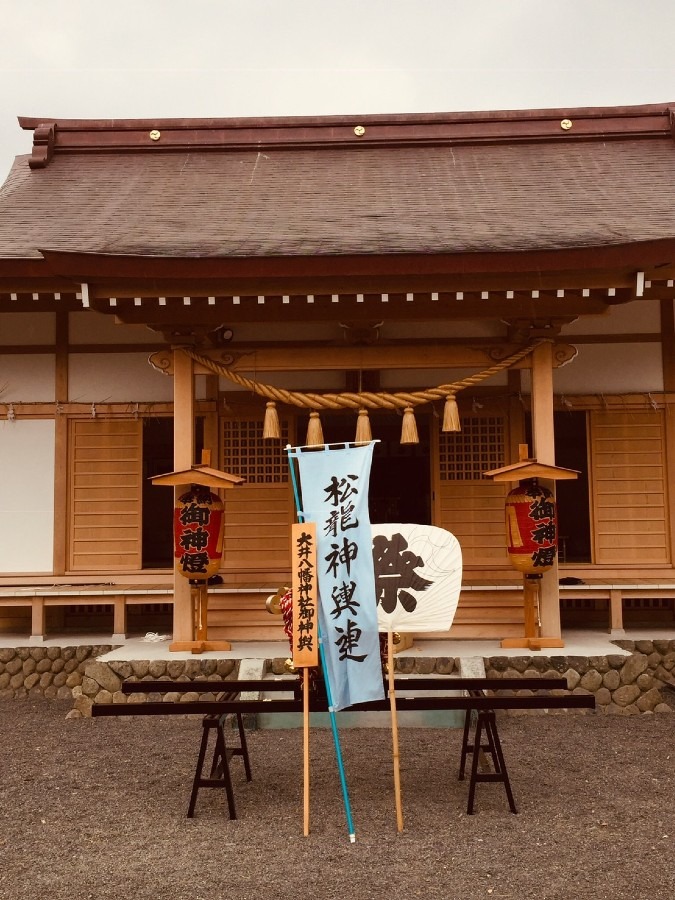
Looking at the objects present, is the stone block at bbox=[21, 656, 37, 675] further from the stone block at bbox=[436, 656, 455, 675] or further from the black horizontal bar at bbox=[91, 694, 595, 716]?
the stone block at bbox=[436, 656, 455, 675]

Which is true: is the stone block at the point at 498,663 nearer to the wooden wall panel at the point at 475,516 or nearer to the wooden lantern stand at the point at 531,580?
the wooden lantern stand at the point at 531,580

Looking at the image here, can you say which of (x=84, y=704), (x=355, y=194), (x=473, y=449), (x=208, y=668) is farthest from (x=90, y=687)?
(x=355, y=194)

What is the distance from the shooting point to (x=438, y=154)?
1004cm

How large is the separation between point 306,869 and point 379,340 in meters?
4.90

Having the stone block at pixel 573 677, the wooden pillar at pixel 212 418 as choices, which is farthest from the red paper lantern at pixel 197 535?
the stone block at pixel 573 677

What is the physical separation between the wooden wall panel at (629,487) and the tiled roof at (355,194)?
6.49 ft

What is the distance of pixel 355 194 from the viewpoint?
29.0ft

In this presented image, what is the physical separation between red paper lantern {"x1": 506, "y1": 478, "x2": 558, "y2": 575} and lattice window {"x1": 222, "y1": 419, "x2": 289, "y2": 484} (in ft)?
8.59

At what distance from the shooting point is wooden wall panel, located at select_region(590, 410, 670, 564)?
8.13 m

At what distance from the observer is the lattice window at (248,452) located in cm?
834

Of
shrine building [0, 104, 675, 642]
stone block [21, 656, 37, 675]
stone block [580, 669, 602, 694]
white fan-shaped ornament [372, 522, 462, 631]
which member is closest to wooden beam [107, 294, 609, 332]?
shrine building [0, 104, 675, 642]

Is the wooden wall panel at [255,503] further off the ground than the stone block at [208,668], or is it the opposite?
the wooden wall panel at [255,503]

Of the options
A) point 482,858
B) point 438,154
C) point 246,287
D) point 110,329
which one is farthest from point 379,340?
point 482,858

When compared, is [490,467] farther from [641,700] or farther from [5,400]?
[5,400]
